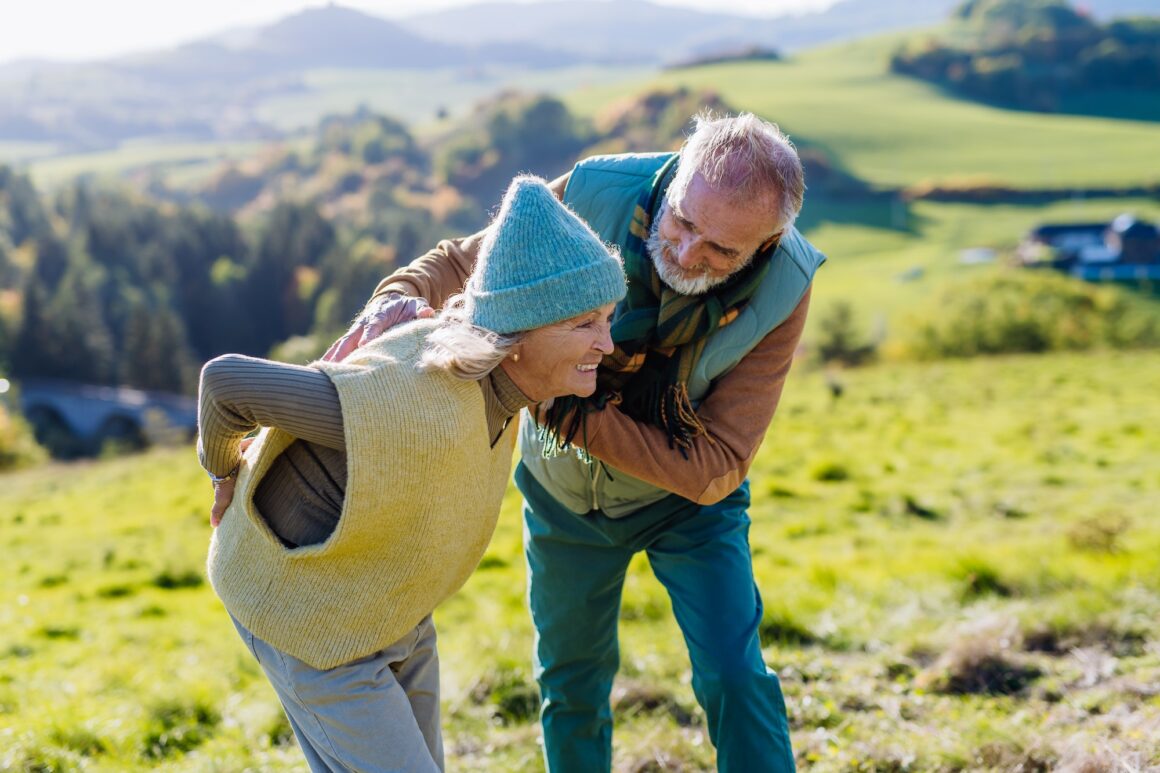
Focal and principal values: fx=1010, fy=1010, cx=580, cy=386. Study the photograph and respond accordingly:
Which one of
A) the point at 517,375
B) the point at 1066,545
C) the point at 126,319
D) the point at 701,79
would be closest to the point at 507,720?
the point at 517,375

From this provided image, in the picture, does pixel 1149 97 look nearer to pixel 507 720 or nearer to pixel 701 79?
pixel 701 79

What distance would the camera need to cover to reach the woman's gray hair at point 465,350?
239cm

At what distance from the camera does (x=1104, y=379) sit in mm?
21891

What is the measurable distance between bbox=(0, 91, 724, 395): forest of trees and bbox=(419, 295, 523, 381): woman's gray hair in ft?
176

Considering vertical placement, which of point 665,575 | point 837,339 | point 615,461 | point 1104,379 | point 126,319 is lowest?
point 126,319

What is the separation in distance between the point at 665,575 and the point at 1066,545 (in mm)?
4792

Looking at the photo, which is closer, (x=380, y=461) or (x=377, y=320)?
(x=380, y=461)

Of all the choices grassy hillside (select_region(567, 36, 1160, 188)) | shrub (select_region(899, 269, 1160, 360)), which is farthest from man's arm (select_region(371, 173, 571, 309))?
grassy hillside (select_region(567, 36, 1160, 188))

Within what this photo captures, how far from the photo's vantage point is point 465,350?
239 centimetres

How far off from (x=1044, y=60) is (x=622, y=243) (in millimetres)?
126523

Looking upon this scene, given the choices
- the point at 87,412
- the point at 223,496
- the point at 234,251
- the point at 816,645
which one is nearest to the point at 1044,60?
the point at 234,251

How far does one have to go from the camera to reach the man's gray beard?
3025mm

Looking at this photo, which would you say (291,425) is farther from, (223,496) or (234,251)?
(234,251)

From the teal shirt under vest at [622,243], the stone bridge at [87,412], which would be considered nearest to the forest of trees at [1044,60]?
the stone bridge at [87,412]
